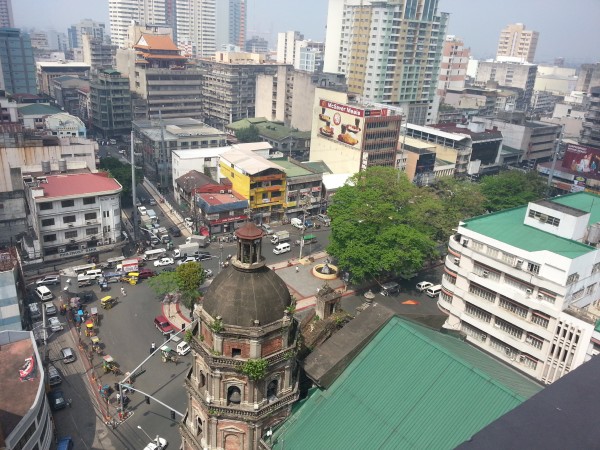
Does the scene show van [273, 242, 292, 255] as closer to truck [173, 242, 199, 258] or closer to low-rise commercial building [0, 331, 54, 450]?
truck [173, 242, 199, 258]

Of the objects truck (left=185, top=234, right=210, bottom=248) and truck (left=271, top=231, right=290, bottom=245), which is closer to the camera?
truck (left=185, top=234, right=210, bottom=248)

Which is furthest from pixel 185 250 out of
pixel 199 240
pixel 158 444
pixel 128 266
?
pixel 158 444

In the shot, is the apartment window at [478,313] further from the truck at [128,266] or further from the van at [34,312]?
the van at [34,312]

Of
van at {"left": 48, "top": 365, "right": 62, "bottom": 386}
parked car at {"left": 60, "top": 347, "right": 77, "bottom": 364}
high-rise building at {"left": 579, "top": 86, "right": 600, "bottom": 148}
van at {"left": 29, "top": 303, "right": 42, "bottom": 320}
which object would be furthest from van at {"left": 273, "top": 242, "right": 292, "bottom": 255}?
high-rise building at {"left": 579, "top": 86, "right": 600, "bottom": 148}

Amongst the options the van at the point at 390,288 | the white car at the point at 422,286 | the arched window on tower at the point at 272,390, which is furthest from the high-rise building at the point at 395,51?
the arched window on tower at the point at 272,390

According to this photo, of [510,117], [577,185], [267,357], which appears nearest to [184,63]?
[510,117]
